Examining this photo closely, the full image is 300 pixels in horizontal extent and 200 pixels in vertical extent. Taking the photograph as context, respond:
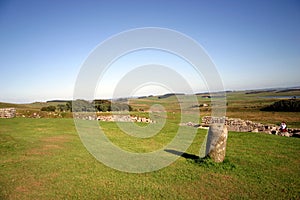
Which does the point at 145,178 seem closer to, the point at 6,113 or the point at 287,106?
the point at 6,113

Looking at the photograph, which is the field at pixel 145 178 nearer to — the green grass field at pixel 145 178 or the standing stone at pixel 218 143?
the green grass field at pixel 145 178

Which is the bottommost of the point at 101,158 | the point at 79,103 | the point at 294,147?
the point at 294,147

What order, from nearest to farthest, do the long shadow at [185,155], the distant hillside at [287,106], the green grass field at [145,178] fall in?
1. the green grass field at [145,178]
2. the long shadow at [185,155]
3. the distant hillside at [287,106]

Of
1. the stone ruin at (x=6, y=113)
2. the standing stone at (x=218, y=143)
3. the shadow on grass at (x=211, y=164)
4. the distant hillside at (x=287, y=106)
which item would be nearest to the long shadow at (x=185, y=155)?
the shadow on grass at (x=211, y=164)

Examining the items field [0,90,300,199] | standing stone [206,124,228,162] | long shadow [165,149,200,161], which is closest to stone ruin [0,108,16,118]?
field [0,90,300,199]

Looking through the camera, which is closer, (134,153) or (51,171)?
(51,171)

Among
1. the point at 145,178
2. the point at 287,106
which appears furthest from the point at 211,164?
the point at 287,106

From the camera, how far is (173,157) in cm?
1297

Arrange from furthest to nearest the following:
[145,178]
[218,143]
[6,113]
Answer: [6,113], [218,143], [145,178]

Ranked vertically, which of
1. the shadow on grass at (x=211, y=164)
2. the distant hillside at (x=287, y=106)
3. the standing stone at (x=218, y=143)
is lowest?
the distant hillside at (x=287, y=106)

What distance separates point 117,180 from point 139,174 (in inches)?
47.7

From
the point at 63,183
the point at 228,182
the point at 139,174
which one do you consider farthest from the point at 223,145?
the point at 63,183

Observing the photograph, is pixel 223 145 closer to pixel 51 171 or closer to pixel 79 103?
pixel 51 171

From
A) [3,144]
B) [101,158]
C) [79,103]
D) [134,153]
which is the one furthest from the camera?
[79,103]
